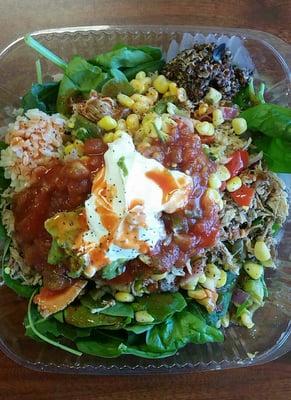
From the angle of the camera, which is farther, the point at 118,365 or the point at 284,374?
the point at 284,374

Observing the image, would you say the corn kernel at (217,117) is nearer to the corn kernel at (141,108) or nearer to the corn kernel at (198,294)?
the corn kernel at (141,108)

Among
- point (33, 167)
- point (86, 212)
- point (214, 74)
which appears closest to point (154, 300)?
point (86, 212)

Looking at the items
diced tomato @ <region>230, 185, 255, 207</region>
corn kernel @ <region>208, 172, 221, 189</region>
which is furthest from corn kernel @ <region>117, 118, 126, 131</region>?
diced tomato @ <region>230, 185, 255, 207</region>

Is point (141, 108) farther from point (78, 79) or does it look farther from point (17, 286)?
point (17, 286)

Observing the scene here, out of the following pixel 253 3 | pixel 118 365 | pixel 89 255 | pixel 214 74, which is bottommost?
pixel 118 365

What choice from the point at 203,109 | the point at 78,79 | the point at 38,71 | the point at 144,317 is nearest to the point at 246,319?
the point at 144,317

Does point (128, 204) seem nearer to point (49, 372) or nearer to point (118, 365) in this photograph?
point (118, 365)

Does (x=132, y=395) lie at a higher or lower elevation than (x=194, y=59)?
lower
